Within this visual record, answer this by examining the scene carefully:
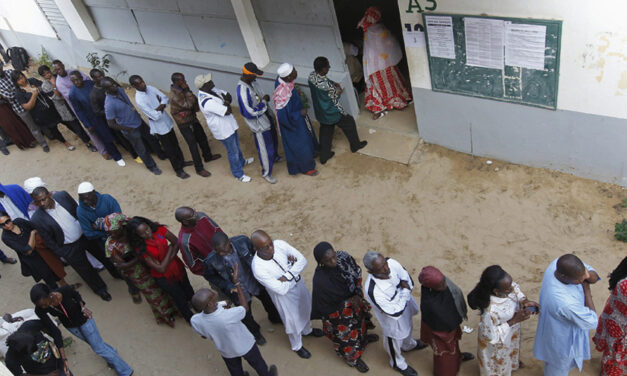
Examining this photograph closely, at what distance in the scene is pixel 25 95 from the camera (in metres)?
7.80

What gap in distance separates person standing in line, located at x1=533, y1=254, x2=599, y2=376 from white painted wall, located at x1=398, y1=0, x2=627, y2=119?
7.43ft

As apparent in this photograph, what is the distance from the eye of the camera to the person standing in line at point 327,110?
622 cm

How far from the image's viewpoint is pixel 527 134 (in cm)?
569

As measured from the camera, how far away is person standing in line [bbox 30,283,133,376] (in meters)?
4.00

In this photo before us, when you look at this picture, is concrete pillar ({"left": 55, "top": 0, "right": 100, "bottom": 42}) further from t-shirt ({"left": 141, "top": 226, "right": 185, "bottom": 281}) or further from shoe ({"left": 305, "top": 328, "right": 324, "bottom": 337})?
shoe ({"left": 305, "top": 328, "right": 324, "bottom": 337})

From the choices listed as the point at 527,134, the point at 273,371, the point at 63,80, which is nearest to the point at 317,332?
the point at 273,371

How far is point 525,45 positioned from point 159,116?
4.74 m

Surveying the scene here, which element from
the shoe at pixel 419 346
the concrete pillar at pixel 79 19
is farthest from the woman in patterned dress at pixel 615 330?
the concrete pillar at pixel 79 19

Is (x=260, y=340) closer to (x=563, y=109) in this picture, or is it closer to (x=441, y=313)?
(x=441, y=313)

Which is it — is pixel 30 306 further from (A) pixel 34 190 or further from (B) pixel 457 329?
(B) pixel 457 329

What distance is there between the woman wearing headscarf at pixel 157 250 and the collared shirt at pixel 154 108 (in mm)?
2520

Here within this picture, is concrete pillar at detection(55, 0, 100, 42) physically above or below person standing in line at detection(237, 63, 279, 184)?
above

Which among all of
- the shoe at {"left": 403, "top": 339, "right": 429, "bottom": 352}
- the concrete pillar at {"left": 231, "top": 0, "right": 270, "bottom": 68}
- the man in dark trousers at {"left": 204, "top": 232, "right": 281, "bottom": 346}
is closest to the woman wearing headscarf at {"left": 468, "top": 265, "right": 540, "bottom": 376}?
the shoe at {"left": 403, "top": 339, "right": 429, "bottom": 352}

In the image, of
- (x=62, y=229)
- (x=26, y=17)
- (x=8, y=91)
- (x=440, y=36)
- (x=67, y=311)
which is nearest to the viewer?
(x=67, y=311)
